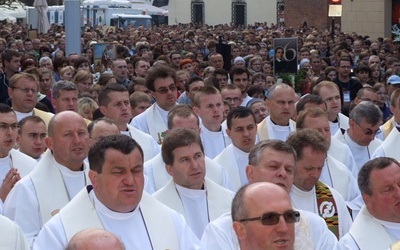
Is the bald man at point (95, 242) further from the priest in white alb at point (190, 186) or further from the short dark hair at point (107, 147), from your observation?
the priest in white alb at point (190, 186)

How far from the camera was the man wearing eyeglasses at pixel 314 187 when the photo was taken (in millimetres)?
6668

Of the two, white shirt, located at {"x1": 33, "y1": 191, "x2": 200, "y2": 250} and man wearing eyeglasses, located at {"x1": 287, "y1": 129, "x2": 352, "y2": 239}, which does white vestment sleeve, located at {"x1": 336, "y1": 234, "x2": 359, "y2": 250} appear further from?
white shirt, located at {"x1": 33, "y1": 191, "x2": 200, "y2": 250}

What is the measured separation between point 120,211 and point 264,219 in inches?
55.9

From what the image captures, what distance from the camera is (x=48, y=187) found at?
704 centimetres

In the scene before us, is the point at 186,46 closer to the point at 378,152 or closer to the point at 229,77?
the point at 229,77

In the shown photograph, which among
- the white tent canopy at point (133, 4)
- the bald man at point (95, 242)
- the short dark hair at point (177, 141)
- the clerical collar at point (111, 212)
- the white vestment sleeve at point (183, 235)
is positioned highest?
the white tent canopy at point (133, 4)

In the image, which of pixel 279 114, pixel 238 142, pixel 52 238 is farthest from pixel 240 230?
pixel 279 114

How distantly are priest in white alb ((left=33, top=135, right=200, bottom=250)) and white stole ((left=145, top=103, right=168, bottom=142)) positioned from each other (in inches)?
189

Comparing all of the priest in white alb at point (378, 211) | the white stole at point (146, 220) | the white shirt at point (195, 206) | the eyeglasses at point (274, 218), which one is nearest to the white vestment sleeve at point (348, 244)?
the priest in white alb at point (378, 211)

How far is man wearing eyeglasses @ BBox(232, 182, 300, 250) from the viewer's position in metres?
4.37

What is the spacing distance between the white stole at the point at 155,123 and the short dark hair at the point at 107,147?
16.9 feet

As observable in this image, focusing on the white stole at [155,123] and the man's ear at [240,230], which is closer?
the man's ear at [240,230]

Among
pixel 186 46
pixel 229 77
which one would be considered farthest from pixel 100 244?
pixel 186 46

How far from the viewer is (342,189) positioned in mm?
8062
